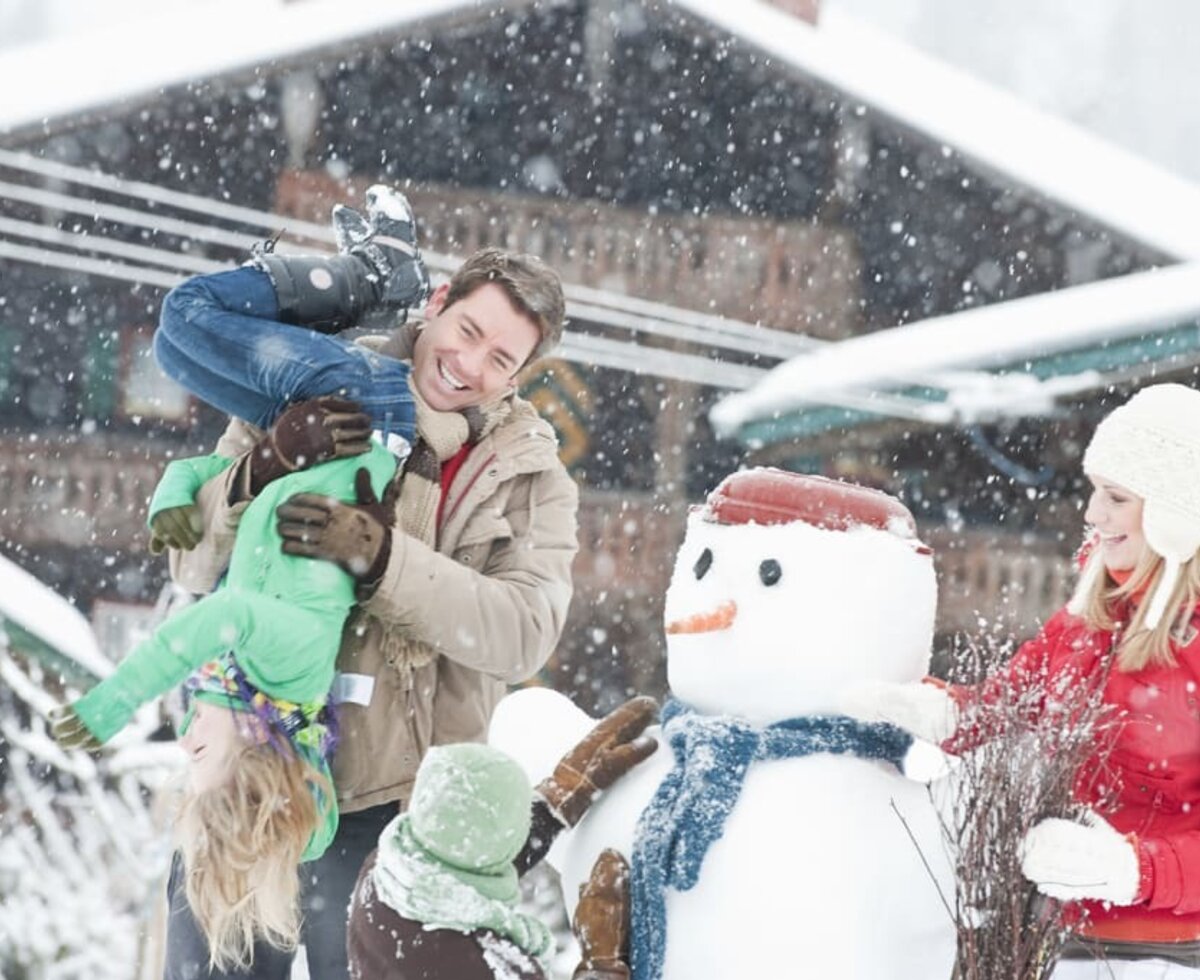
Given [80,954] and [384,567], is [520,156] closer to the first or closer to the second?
[80,954]

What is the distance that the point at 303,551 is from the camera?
2518mm

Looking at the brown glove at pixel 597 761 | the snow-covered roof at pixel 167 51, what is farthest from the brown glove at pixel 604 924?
the snow-covered roof at pixel 167 51

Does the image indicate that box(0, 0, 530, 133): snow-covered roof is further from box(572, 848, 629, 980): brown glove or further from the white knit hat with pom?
the white knit hat with pom

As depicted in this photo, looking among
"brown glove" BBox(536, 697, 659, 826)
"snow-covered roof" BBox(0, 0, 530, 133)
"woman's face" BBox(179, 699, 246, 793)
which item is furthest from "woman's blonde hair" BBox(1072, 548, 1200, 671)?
"snow-covered roof" BBox(0, 0, 530, 133)

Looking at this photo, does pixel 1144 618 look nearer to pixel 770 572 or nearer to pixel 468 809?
pixel 770 572

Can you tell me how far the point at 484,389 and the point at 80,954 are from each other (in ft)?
20.5

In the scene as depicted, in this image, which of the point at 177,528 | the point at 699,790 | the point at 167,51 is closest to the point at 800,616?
the point at 699,790

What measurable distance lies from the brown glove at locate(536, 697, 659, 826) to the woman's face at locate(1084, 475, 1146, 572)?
80 centimetres

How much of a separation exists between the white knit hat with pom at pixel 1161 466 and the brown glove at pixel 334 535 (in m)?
1.13

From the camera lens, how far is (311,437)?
8.48ft

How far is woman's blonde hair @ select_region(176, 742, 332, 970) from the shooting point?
8.40 feet

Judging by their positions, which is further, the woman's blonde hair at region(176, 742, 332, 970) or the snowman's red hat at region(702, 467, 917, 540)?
the snowman's red hat at region(702, 467, 917, 540)

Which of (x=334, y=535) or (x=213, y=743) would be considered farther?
(x=213, y=743)

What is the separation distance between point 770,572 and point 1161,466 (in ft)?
2.05
